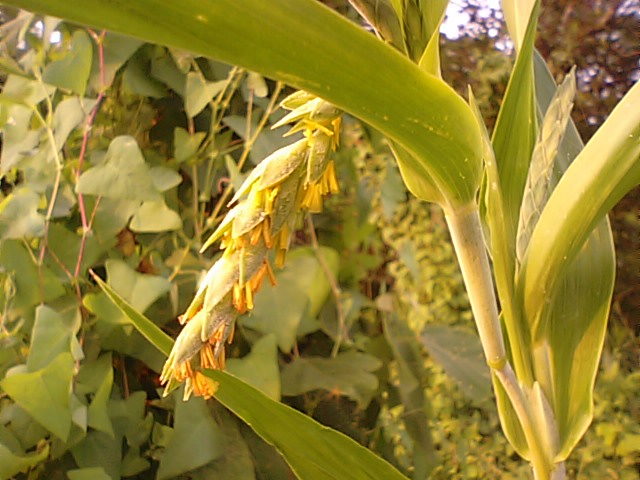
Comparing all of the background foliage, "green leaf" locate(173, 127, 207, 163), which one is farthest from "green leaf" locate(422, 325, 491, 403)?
"green leaf" locate(173, 127, 207, 163)

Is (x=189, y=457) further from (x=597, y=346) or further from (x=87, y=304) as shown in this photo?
(x=597, y=346)

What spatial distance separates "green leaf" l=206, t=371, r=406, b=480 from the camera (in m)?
0.25

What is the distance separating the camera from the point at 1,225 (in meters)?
0.38

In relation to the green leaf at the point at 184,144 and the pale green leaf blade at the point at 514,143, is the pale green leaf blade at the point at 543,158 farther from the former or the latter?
the green leaf at the point at 184,144

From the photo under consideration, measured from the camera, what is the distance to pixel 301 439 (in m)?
0.26

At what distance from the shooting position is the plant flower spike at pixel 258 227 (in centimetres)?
19

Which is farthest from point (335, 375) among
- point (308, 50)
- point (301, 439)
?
point (308, 50)

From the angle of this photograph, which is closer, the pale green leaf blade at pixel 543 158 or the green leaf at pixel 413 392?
the pale green leaf blade at pixel 543 158

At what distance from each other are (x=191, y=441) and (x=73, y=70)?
0.77ft

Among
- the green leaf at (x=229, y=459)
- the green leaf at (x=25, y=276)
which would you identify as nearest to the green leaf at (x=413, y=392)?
the green leaf at (x=229, y=459)

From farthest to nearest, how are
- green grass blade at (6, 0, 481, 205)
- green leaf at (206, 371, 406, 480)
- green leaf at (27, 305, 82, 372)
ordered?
green leaf at (27, 305, 82, 372) < green leaf at (206, 371, 406, 480) < green grass blade at (6, 0, 481, 205)

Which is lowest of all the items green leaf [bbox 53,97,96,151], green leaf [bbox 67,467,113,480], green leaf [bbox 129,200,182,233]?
green leaf [bbox 67,467,113,480]

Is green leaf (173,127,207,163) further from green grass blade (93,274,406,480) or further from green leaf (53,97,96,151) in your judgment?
green grass blade (93,274,406,480)

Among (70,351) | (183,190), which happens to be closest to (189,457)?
(70,351)
